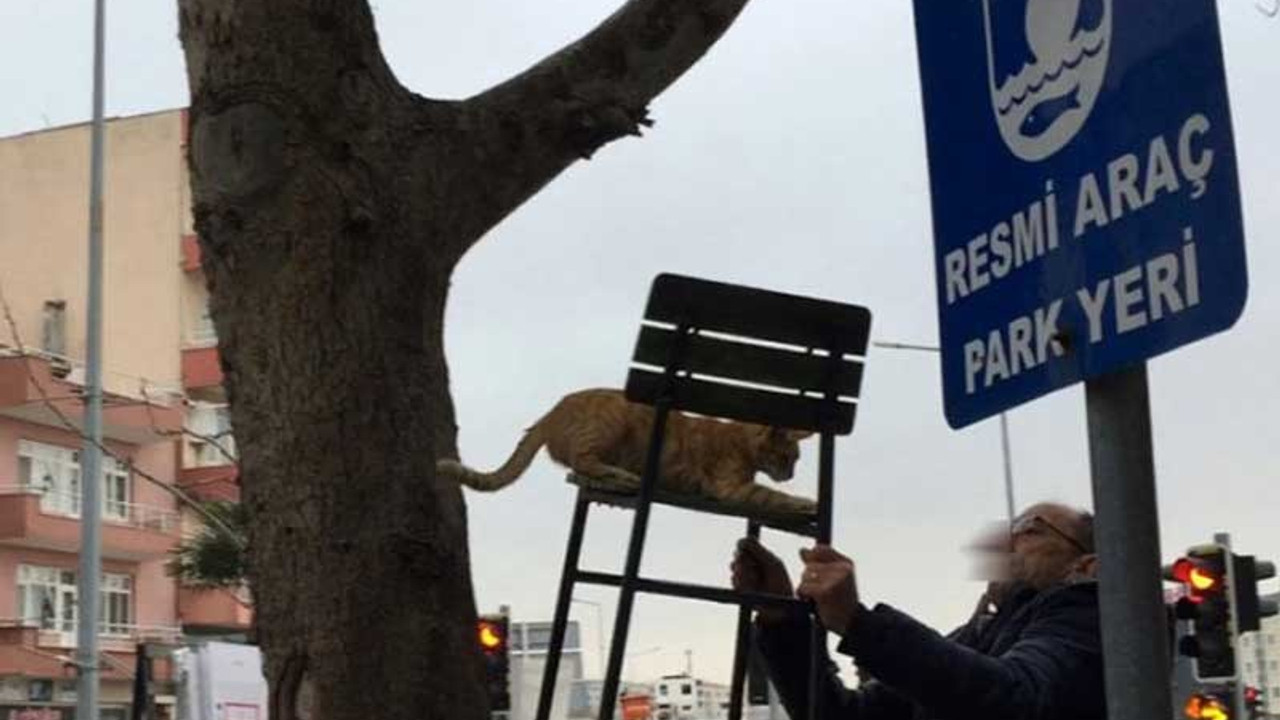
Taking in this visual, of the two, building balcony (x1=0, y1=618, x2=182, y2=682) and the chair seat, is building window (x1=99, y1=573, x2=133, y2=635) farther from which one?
the chair seat

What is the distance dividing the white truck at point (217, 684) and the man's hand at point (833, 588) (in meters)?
16.9

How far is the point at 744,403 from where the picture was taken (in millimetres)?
3900

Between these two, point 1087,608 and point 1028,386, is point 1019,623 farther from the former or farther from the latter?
point 1028,386

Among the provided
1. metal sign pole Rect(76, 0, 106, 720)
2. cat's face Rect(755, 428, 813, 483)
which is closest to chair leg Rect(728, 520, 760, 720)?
cat's face Rect(755, 428, 813, 483)

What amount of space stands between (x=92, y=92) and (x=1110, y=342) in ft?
68.0

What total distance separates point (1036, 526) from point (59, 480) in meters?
41.9

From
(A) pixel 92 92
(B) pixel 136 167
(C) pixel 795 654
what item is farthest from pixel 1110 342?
(B) pixel 136 167

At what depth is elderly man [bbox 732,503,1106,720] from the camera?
307 centimetres

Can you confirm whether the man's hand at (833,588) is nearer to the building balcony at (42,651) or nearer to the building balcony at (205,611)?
the building balcony at (42,651)

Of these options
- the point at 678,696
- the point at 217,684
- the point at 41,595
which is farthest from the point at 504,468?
the point at 41,595

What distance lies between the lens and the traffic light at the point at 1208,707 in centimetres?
1498

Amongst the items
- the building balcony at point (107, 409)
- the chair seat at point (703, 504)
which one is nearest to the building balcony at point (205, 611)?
the building balcony at point (107, 409)

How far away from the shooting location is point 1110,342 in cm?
209

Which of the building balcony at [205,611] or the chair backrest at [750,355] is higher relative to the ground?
the building balcony at [205,611]
